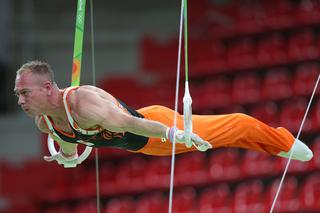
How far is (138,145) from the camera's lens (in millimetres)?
5715

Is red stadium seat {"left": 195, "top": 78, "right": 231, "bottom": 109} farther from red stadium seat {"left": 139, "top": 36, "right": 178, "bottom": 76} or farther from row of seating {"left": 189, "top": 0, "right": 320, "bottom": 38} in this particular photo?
red stadium seat {"left": 139, "top": 36, "right": 178, "bottom": 76}

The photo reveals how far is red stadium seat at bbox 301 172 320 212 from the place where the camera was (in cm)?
866

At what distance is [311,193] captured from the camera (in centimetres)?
889

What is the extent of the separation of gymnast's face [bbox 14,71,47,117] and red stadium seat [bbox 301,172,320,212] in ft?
13.4

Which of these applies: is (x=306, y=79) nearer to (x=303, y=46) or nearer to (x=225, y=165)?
(x=303, y=46)

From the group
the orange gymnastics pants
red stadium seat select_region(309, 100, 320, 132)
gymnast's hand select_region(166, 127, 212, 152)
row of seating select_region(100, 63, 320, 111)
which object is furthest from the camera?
row of seating select_region(100, 63, 320, 111)

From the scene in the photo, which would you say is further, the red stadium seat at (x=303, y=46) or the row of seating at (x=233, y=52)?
the row of seating at (x=233, y=52)

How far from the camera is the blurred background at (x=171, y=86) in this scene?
9.62 metres

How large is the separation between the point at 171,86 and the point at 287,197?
295 centimetres

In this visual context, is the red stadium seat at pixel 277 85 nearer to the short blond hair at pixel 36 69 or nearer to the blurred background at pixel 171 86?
the blurred background at pixel 171 86

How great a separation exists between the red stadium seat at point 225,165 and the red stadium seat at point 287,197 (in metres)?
0.53

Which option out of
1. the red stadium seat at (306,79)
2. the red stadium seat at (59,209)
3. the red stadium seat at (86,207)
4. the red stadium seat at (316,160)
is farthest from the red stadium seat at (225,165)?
the red stadium seat at (59,209)

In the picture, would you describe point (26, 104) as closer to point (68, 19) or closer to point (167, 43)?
point (167, 43)

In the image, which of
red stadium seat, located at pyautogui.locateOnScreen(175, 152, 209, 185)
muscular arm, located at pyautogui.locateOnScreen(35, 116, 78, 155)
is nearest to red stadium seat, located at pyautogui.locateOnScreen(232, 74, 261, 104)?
red stadium seat, located at pyautogui.locateOnScreen(175, 152, 209, 185)
